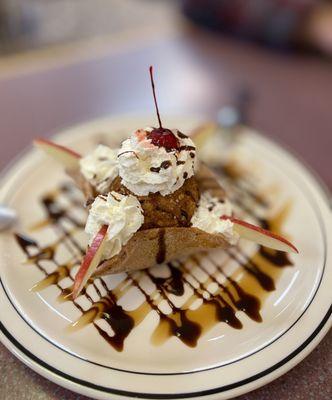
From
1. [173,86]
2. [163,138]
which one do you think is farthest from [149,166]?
[173,86]

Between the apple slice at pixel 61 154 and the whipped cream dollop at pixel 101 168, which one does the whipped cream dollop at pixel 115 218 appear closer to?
the whipped cream dollop at pixel 101 168

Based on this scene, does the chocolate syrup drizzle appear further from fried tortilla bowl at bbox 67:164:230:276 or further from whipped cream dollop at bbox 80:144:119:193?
whipped cream dollop at bbox 80:144:119:193

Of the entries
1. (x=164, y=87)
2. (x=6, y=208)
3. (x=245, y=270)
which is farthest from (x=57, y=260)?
(x=164, y=87)

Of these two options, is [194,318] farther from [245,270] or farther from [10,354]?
[10,354]

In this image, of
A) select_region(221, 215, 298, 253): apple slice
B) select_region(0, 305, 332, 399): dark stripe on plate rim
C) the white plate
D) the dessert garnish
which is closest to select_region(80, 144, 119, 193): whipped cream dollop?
the dessert garnish

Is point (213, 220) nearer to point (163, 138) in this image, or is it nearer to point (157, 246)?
point (157, 246)

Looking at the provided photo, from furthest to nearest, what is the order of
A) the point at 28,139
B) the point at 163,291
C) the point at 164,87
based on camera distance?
1. the point at 164,87
2. the point at 28,139
3. the point at 163,291

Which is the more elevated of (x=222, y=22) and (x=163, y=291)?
(x=222, y=22)
